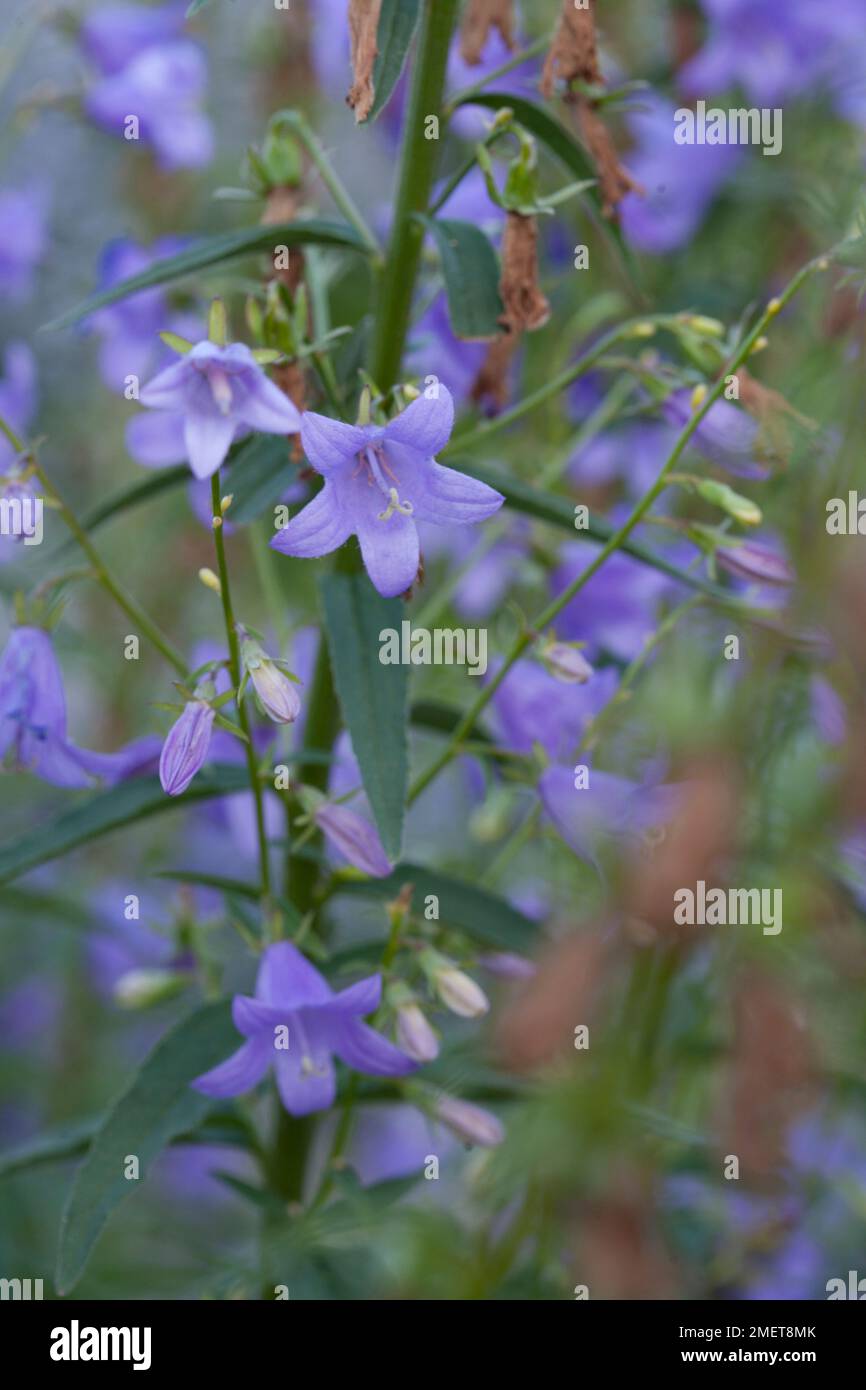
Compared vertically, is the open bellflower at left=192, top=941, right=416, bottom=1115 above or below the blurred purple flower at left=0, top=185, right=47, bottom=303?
below

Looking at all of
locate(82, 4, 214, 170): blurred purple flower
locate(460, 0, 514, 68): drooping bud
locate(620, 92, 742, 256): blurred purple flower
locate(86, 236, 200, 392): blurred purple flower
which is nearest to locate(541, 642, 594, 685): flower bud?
locate(460, 0, 514, 68): drooping bud

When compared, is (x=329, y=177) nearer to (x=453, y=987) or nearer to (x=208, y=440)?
(x=208, y=440)

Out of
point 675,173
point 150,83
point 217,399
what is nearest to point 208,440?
point 217,399

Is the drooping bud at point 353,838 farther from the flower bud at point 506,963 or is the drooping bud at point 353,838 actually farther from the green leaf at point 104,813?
the flower bud at point 506,963

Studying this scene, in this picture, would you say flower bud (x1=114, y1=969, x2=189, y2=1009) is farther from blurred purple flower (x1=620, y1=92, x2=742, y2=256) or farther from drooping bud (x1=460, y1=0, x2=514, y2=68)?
blurred purple flower (x1=620, y1=92, x2=742, y2=256)

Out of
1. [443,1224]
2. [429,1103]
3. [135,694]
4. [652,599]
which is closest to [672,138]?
[652,599]

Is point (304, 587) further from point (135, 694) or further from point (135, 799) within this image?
point (135, 799)

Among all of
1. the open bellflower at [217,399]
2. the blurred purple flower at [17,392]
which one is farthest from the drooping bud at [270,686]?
the blurred purple flower at [17,392]
